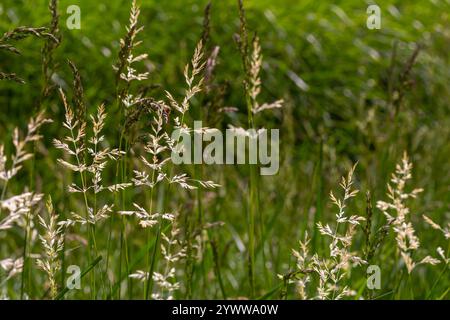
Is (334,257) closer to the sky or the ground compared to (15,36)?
closer to the ground

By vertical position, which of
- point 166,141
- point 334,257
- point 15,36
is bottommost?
point 334,257

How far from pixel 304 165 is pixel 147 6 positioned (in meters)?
1.59

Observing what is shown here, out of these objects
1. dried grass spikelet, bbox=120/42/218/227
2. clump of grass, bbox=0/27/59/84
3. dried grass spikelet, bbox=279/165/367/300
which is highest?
clump of grass, bbox=0/27/59/84

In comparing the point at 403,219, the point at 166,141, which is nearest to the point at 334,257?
the point at 403,219

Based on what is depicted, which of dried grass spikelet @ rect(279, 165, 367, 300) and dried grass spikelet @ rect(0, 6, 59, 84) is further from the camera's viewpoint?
dried grass spikelet @ rect(279, 165, 367, 300)

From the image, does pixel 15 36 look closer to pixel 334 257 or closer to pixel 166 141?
pixel 166 141

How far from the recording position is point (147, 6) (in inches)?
210

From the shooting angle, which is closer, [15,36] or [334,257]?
[15,36]

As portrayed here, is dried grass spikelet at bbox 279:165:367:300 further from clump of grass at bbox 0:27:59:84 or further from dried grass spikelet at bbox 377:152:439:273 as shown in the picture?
clump of grass at bbox 0:27:59:84

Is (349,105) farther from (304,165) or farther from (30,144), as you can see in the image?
(30,144)

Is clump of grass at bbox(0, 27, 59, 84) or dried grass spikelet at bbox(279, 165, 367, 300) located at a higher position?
clump of grass at bbox(0, 27, 59, 84)

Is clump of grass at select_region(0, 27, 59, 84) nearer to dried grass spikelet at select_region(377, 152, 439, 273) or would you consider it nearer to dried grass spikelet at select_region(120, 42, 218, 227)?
dried grass spikelet at select_region(120, 42, 218, 227)

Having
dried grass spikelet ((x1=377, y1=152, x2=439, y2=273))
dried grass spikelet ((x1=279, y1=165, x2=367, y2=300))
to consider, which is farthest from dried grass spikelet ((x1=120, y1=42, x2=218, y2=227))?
dried grass spikelet ((x1=377, y1=152, x2=439, y2=273))

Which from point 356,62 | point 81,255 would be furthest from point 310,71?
point 81,255
